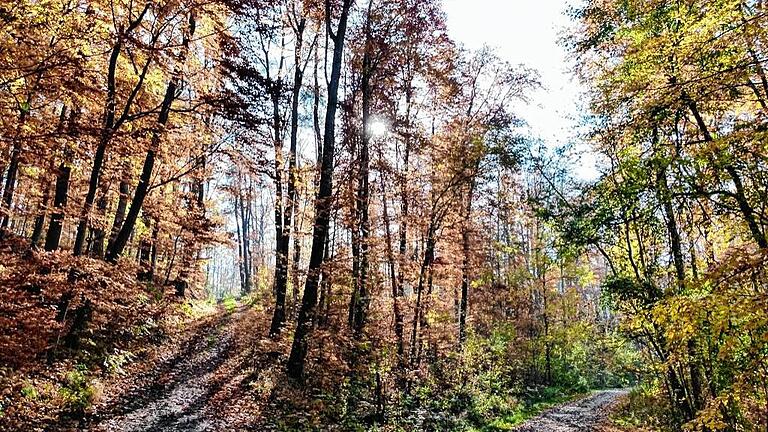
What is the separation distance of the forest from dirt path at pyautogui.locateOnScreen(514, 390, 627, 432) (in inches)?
10.7

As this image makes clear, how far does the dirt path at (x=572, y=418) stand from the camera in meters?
13.9

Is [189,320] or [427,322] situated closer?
[427,322]

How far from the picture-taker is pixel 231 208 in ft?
122

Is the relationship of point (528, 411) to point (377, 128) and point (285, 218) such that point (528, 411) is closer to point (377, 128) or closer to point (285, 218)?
point (285, 218)

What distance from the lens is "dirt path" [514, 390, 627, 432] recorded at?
45.4 feet

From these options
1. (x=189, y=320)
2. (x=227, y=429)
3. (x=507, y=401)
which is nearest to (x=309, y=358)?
(x=227, y=429)

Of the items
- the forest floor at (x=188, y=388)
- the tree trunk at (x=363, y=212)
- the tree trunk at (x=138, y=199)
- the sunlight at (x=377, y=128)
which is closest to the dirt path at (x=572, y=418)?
the tree trunk at (x=363, y=212)

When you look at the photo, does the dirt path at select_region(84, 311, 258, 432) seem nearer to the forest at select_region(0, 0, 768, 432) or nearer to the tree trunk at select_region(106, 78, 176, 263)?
the forest at select_region(0, 0, 768, 432)

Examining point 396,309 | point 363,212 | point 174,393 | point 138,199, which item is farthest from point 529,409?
point 138,199

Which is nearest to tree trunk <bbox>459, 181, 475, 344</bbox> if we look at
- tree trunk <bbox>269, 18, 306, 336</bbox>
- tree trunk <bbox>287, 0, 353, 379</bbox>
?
tree trunk <bbox>269, 18, 306, 336</bbox>

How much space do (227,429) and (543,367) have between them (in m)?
22.7

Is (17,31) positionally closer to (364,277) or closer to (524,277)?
(364,277)

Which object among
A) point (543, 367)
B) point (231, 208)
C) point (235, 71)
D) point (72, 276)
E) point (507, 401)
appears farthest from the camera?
point (231, 208)

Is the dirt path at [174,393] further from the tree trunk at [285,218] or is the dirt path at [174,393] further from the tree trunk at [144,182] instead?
the tree trunk at [144,182]
